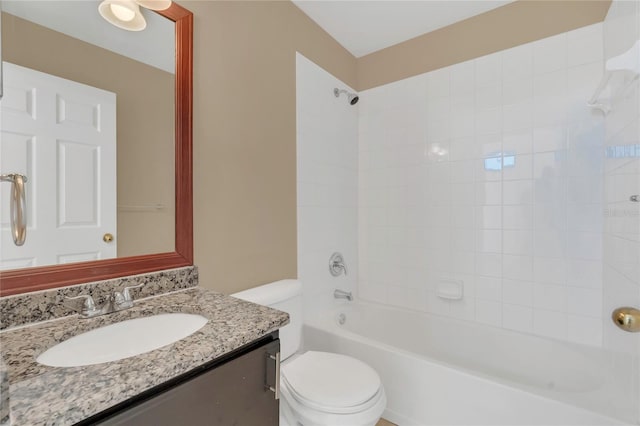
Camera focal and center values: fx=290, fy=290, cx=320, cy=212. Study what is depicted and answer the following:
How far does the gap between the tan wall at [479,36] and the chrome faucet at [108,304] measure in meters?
2.27

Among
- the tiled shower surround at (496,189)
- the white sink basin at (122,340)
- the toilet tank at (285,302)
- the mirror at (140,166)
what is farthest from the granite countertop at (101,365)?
the tiled shower surround at (496,189)

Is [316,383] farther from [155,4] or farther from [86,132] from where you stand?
[155,4]

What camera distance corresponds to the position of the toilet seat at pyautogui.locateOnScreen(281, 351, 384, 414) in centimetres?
111

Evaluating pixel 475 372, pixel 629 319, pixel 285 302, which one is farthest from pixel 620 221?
pixel 285 302

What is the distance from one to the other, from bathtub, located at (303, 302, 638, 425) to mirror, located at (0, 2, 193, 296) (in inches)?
42.8

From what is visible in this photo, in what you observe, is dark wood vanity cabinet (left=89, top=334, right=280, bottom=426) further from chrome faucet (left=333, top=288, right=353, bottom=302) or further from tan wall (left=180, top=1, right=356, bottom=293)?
chrome faucet (left=333, top=288, right=353, bottom=302)

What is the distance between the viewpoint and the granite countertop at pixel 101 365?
0.48m

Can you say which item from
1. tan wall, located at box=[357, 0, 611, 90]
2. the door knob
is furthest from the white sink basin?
tan wall, located at box=[357, 0, 611, 90]

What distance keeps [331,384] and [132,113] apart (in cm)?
134

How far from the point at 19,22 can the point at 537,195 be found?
2.45m

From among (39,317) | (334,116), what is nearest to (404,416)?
(39,317)

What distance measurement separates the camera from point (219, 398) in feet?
2.30

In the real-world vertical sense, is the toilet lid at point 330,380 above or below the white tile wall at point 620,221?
below

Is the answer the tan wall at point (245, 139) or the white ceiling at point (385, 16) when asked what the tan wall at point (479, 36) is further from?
the tan wall at point (245, 139)
